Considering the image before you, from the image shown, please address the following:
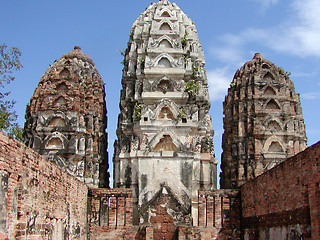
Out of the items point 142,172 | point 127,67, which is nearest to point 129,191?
point 142,172

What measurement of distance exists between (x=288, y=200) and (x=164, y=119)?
462 inches

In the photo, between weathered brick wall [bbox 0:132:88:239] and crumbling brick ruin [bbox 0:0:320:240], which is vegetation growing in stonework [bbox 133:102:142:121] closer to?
crumbling brick ruin [bbox 0:0:320:240]

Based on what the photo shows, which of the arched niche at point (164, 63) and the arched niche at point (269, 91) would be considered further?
the arched niche at point (269, 91)

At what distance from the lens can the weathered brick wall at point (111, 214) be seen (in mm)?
21469

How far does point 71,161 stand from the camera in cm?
2819

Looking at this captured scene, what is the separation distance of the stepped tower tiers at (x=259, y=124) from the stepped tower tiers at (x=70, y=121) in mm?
8559

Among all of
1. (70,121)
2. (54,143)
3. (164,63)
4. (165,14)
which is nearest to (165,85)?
(164,63)

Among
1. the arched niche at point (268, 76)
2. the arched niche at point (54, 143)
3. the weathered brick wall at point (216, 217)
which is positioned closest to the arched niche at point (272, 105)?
the arched niche at point (268, 76)

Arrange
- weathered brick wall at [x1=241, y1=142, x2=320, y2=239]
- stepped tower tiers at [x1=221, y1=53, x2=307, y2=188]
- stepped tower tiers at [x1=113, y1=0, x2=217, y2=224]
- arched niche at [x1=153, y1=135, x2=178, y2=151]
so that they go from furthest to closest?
stepped tower tiers at [x1=221, y1=53, x2=307, y2=188] < arched niche at [x1=153, y1=135, x2=178, y2=151] < stepped tower tiers at [x1=113, y1=0, x2=217, y2=224] < weathered brick wall at [x1=241, y1=142, x2=320, y2=239]

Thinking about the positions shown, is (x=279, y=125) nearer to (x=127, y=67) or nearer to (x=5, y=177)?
(x=127, y=67)

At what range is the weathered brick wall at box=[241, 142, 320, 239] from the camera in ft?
40.9

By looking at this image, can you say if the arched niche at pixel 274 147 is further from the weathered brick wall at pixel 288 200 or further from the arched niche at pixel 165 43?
the weathered brick wall at pixel 288 200

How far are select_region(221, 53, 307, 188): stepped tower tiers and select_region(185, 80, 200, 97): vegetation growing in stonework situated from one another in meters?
6.52

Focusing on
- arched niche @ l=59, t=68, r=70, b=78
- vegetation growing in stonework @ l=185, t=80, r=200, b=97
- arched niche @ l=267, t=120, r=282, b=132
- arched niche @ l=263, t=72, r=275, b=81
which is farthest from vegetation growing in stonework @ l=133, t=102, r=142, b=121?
arched niche @ l=263, t=72, r=275, b=81
